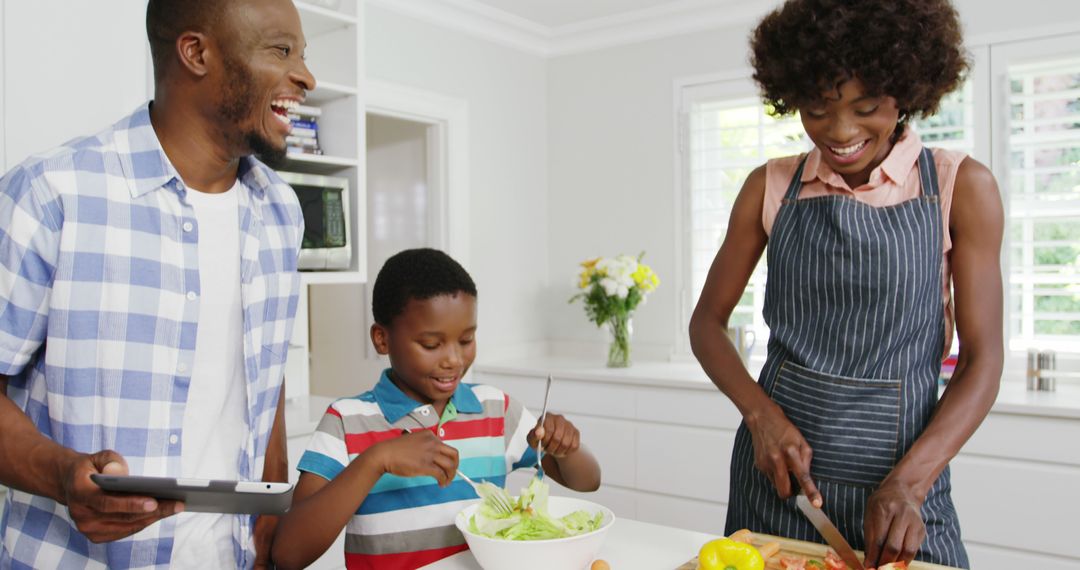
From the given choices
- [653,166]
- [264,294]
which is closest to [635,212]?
[653,166]

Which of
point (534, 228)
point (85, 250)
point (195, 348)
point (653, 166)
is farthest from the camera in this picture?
point (534, 228)

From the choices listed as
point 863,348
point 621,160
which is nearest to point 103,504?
→ point 863,348

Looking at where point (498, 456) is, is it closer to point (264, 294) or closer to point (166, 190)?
point (264, 294)

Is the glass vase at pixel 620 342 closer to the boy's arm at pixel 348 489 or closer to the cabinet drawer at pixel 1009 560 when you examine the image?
the cabinet drawer at pixel 1009 560

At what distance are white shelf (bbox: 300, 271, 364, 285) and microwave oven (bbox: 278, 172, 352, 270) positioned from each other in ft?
0.07

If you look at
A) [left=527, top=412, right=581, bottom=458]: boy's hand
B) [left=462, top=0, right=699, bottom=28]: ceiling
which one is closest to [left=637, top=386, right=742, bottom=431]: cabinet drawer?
[left=462, top=0, right=699, bottom=28]: ceiling

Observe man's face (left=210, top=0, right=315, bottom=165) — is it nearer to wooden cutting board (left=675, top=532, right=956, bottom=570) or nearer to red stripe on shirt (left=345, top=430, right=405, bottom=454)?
red stripe on shirt (left=345, top=430, right=405, bottom=454)

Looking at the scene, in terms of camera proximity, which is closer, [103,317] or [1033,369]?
[103,317]

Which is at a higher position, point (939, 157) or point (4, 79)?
point (4, 79)

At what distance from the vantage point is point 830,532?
44.9 inches

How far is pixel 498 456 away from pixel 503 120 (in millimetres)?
2890

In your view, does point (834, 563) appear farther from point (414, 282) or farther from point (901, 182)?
point (414, 282)

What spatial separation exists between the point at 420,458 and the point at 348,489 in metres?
0.12

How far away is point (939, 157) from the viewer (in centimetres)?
125
